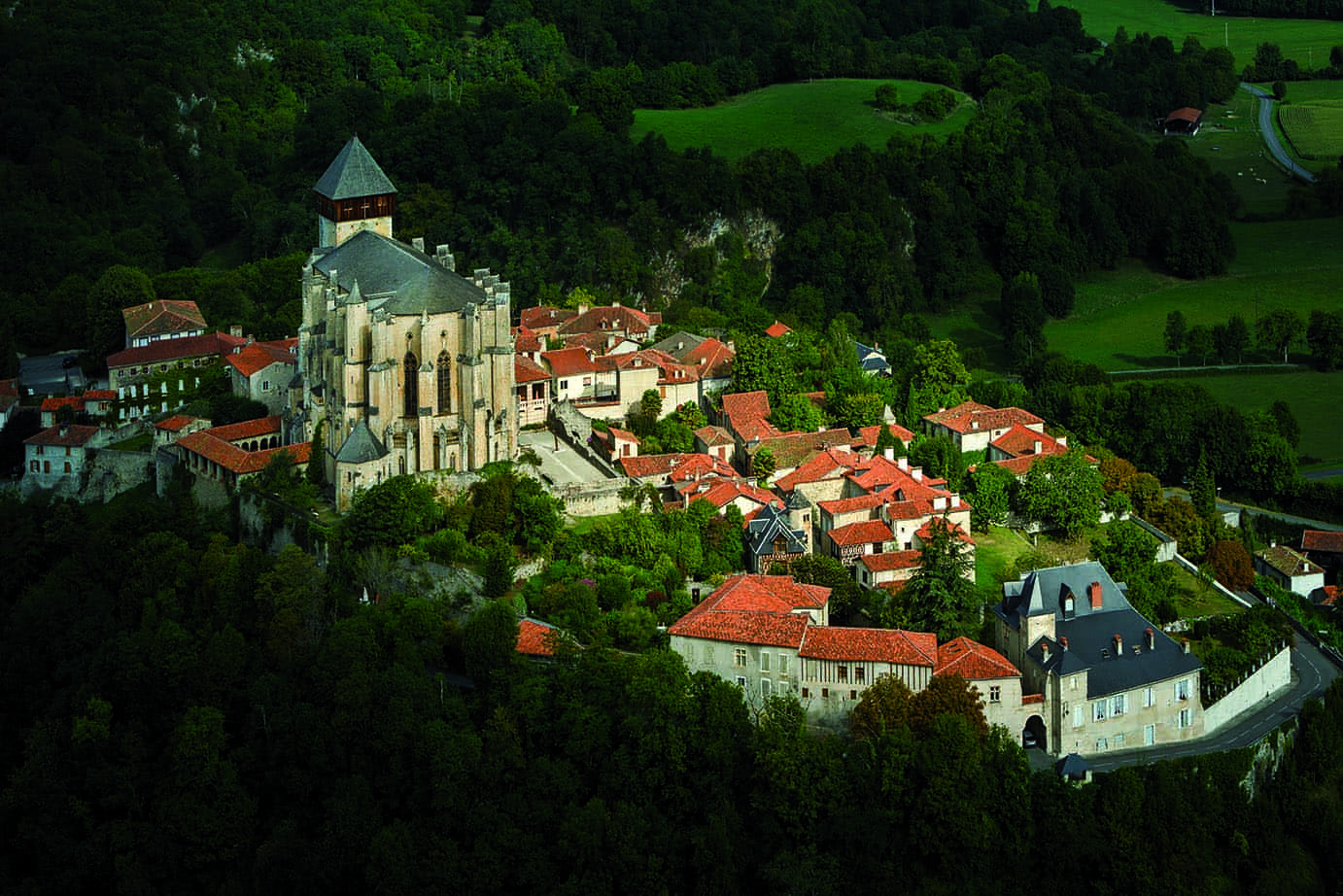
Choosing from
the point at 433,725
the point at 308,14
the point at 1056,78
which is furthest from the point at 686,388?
the point at 1056,78

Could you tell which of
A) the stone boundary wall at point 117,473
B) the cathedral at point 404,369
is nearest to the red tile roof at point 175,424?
the stone boundary wall at point 117,473

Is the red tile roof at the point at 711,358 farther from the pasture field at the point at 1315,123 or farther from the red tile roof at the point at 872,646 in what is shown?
the pasture field at the point at 1315,123

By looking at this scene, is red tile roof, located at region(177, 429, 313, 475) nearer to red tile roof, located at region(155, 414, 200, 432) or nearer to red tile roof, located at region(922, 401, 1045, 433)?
red tile roof, located at region(155, 414, 200, 432)

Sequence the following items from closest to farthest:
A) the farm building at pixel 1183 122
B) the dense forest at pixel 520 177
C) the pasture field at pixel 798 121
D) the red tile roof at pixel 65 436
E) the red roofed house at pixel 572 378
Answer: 1. the red roofed house at pixel 572 378
2. the red tile roof at pixel 65 436
3. the dense forest at pixel 520 177
4. the pasture field at pixel 798 121
5. the farm building at pixel 1183 122

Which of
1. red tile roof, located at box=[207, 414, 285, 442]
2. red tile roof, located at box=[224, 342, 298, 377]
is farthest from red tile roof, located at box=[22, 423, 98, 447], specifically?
red tile roof, located at box=[207, 414, 285, 442]

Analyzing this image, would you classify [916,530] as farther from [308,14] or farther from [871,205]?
[308,14]
